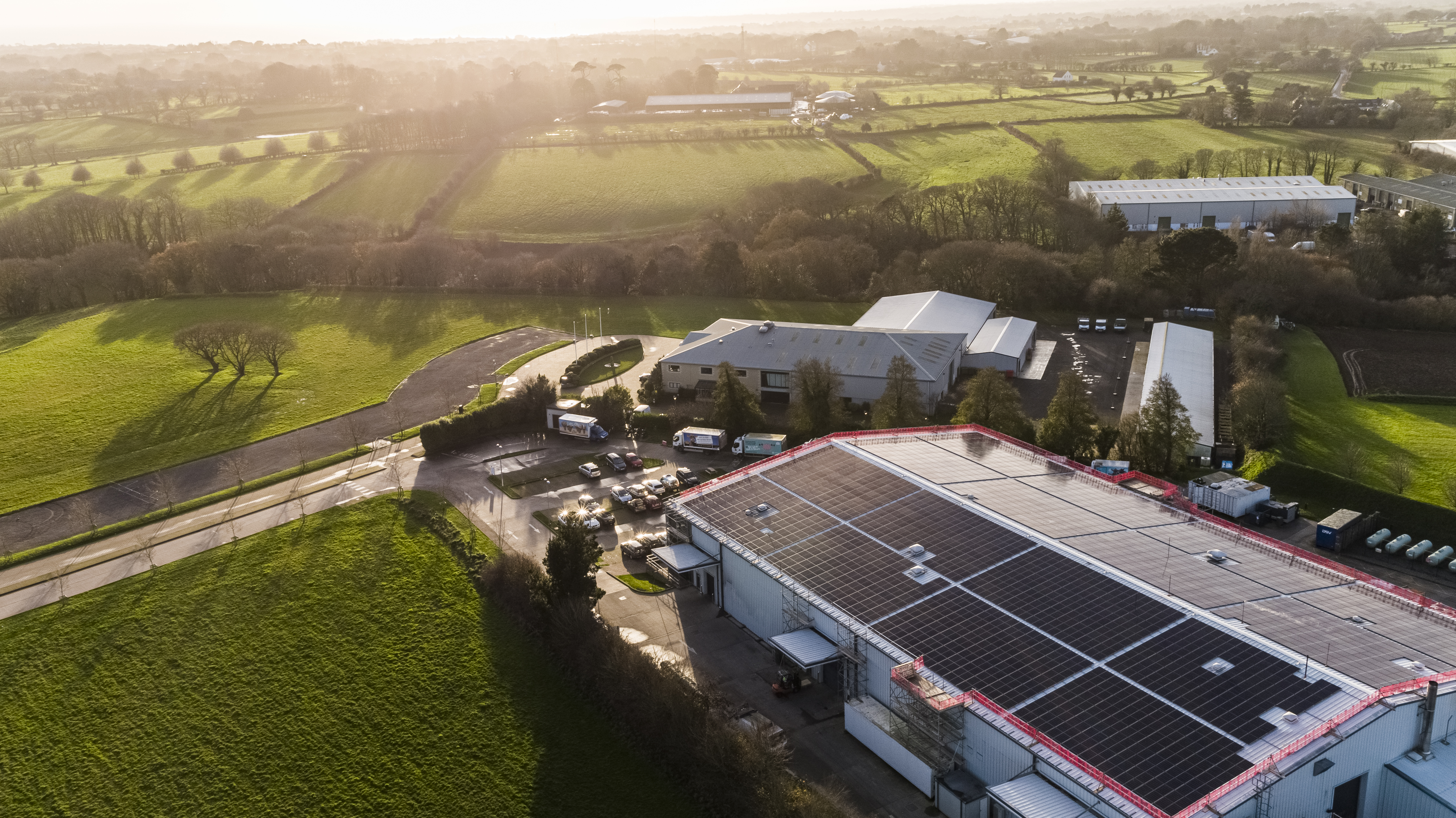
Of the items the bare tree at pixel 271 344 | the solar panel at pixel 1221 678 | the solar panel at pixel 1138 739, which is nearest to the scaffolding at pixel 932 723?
the solar panel at pixel 1138 739

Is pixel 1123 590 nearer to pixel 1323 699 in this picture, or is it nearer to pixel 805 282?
pixel 1323 699

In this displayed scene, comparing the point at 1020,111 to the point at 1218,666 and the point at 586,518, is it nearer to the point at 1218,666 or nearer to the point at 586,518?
the point at 586,518

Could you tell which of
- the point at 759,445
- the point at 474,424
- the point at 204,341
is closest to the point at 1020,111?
the point at 759,445

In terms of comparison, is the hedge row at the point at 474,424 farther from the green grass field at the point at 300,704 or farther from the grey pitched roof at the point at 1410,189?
the grey pitched roof at the point at 1410,189

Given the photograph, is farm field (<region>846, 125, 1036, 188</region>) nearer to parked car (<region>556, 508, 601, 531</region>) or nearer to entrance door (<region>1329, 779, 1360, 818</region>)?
parked car (<region>556, 508, 601, 531</region>)

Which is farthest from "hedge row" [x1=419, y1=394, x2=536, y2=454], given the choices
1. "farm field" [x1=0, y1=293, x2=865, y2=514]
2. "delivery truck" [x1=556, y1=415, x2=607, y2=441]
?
"farm field" [x1=0, y1=293, x2=865, y2=514]
